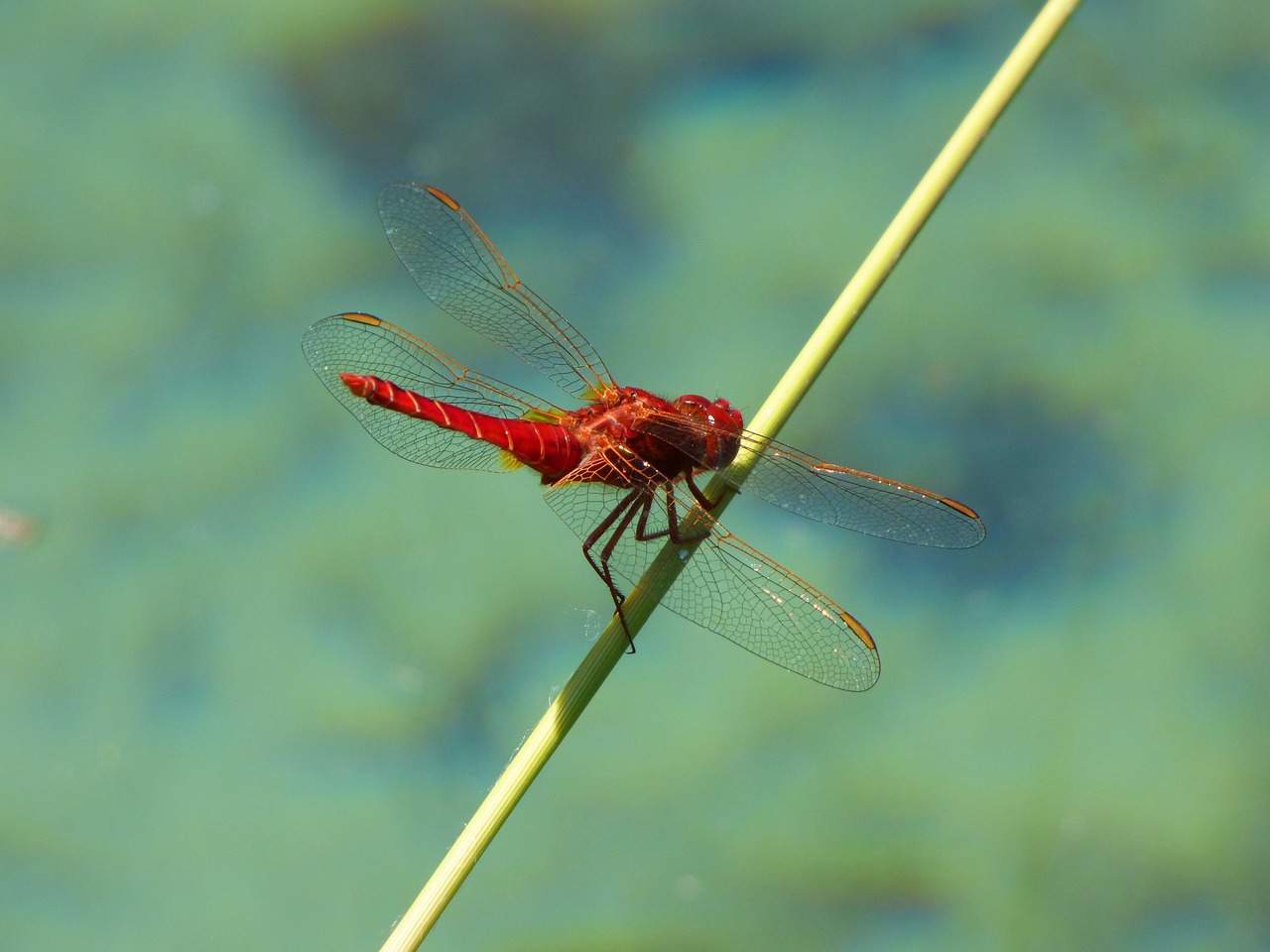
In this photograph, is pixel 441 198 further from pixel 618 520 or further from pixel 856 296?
pixel 856 296

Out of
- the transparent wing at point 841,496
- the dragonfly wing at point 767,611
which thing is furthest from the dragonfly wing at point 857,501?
the dragonfly wing at point 767,611

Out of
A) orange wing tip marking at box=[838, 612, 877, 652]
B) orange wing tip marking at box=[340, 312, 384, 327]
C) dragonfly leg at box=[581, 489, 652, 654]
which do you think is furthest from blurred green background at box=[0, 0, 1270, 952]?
orange wing tip marking at box=[340, 312, 384, 327]

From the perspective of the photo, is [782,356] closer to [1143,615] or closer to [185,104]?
[1143,615]

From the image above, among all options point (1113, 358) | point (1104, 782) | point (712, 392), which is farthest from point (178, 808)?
point (1113, 358)

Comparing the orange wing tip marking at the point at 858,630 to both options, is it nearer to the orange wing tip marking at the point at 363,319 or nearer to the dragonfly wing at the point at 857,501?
the dragonfly wing at the point at 857,501

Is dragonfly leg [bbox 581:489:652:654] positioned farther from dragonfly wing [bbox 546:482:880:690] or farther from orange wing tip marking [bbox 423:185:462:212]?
orange wing tip marking [bbox 423:185:462:212]

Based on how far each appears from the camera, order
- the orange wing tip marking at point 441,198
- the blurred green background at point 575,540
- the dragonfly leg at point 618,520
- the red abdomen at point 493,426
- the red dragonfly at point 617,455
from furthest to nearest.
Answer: the blurred green background at point 575,540, the orange wing tip marking at point 441,198, the dragonfly leg at point 618,520, the red dragonfly at point 617,455, the red abdomen at point 493,426

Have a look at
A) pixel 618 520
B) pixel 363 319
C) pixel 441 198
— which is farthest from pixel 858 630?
pixel 441 198

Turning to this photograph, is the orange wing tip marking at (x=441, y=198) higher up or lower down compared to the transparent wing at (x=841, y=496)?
higher up
